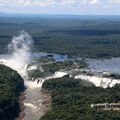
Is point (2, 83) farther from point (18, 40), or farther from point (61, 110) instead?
point (18, 40)

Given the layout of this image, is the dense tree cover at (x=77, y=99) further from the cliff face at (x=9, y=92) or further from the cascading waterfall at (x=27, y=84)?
the cliff face at (x=9, y=92)

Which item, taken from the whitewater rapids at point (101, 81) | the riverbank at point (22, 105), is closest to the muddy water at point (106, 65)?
the whitewater rapids at point (101, 81)

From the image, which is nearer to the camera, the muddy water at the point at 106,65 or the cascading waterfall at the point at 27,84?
the cascading waterfall at the point at 27,84

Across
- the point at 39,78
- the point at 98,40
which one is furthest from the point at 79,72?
the point at 98,40

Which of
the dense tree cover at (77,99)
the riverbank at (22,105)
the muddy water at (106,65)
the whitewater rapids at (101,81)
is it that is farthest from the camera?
the muddy water at (106,65)

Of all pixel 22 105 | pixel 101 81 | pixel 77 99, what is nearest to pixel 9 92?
pixel 22 105
